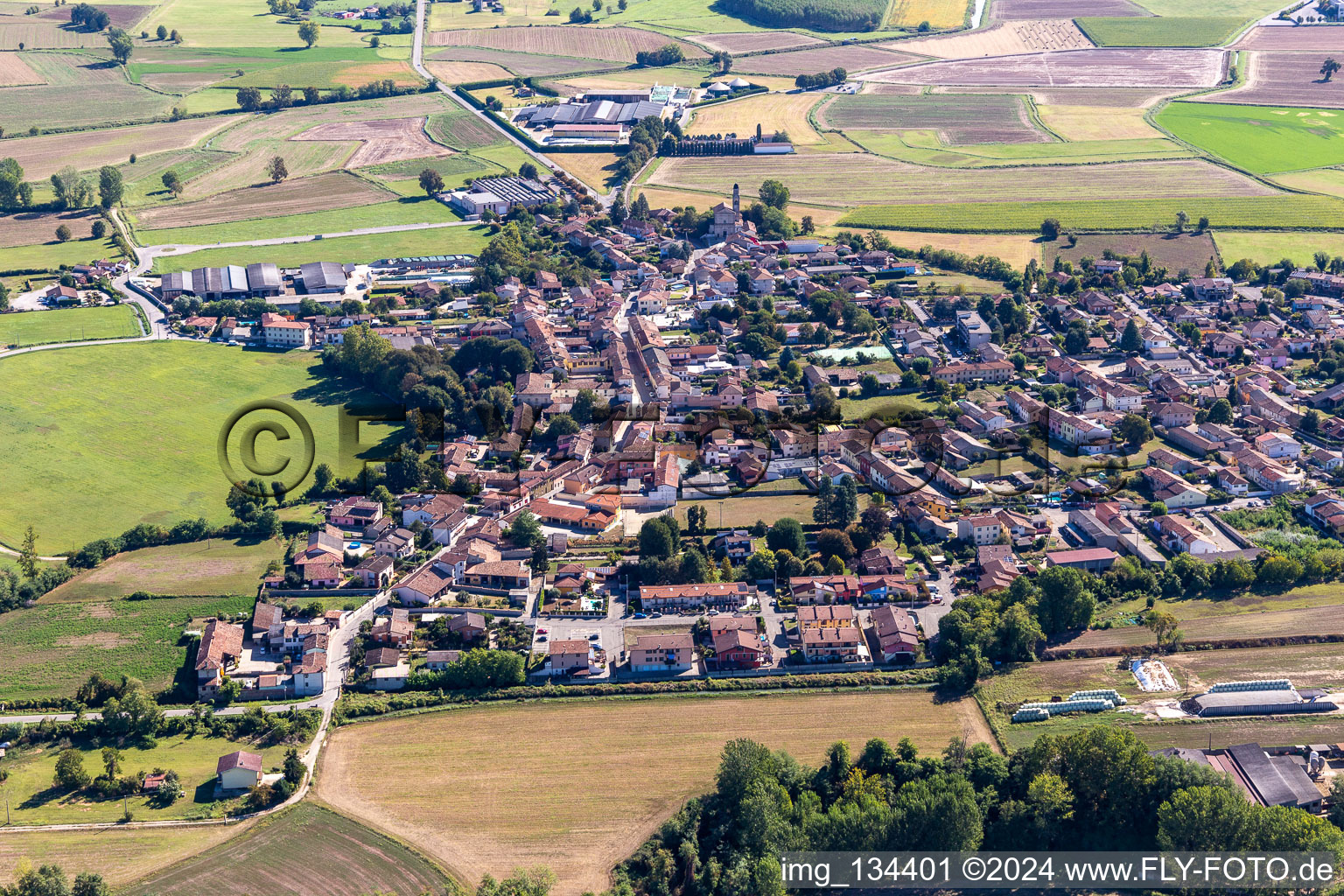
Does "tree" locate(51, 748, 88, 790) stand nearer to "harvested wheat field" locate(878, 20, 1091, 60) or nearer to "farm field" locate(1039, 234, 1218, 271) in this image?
"farm field" locate(1039, 234, 1218, 271)

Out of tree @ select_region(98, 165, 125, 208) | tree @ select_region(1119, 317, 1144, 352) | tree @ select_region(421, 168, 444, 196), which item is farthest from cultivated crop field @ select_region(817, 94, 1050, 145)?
tree @ select_region(98, 165, 125, 208)

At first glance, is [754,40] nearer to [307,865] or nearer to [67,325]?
[67,325]

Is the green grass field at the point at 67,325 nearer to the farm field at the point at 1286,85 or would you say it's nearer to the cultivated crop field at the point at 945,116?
the cultivated crop field at the point at 945,116

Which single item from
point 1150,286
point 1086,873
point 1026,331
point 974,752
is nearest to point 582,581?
point 974,752

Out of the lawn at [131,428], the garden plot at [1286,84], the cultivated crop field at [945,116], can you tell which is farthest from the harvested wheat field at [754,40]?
the lawn at [131,428]

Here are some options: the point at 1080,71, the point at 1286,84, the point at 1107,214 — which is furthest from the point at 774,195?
the point at 1286,84

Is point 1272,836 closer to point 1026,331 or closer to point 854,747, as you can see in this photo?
point 854,747
